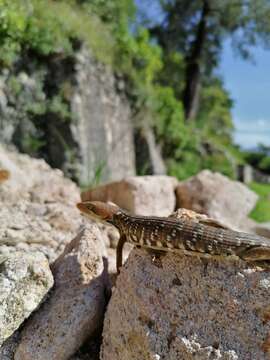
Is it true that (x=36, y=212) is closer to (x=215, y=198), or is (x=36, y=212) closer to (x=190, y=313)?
(x=190, y=313)

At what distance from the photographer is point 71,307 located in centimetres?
389

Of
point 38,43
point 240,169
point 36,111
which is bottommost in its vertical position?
point 240,169

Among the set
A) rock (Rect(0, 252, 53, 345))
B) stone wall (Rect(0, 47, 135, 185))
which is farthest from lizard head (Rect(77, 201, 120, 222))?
stone wall (Rect(0, 47, 135, 185))

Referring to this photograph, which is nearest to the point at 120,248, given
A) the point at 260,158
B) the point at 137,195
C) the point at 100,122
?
the point at 137,195

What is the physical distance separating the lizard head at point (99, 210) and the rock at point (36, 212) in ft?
2.41

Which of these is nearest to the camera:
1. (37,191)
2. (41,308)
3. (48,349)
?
(48,349)

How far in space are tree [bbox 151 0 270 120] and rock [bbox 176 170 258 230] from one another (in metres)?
10.6

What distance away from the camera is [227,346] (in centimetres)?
340

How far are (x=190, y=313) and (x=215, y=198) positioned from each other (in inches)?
247

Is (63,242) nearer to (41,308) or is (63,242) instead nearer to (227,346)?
(41,308)

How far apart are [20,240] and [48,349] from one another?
1.52m

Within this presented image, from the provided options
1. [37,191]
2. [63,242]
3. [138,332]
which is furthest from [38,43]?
[138,332]

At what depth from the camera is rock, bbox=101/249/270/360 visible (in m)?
3.41

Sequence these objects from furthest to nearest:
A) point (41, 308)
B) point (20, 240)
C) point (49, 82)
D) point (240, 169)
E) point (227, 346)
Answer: point (240, 169) < point (49, 82) < point (20, 240) < point (41, 308) < point (227, 346)
